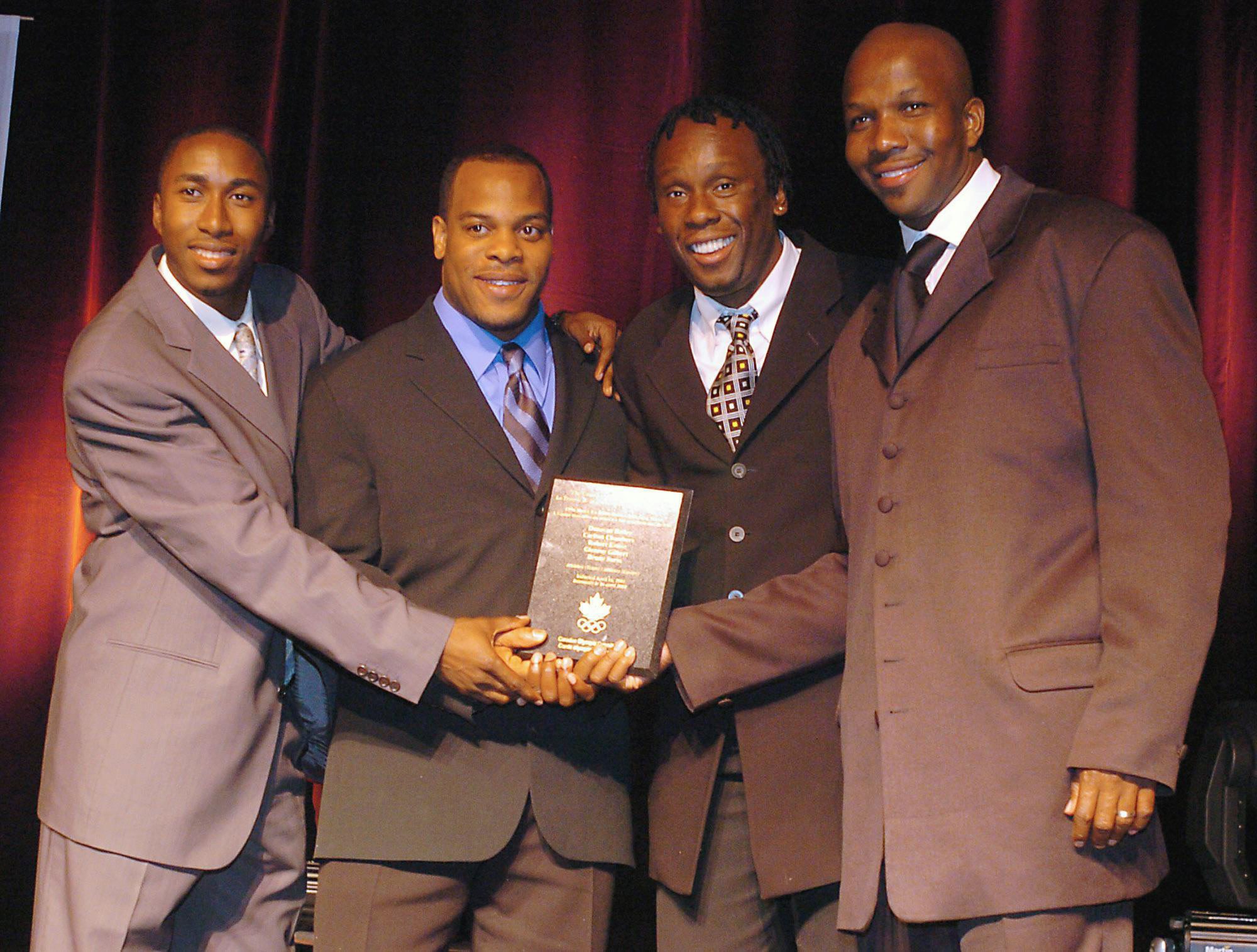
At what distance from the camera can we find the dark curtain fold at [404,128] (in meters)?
2.95

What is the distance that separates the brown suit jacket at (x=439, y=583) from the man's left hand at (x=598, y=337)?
186 millimetres

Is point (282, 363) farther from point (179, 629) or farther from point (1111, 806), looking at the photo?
point (1111, 806)

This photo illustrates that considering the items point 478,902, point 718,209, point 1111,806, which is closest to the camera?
point 1111,806

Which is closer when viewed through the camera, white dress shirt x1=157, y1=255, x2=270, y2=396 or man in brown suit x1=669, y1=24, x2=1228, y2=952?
man in brown suit x1=669, y1=24, x2=1228, y2=952

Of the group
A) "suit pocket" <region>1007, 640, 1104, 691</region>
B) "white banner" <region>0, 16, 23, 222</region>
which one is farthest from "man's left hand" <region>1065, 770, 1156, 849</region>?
"white banner" <region>0, 16, 23, 222</region>

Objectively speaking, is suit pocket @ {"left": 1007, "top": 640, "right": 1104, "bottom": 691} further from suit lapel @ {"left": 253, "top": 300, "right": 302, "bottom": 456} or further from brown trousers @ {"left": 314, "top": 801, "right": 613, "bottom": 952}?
suit lapel @ {"left": 253, "top": 300, "right": 302, "bottom": 456}

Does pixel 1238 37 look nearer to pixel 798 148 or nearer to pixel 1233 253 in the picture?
pixel 1233 253

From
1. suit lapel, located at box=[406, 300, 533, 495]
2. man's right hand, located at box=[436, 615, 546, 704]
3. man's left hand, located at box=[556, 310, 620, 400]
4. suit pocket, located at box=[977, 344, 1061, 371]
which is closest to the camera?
suit pocket, located at box=[977, 344, 1061, 371]

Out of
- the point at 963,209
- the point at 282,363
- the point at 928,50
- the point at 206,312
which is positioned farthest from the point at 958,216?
the point at 206,312

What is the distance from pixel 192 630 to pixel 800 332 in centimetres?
122

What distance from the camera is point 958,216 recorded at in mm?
2107

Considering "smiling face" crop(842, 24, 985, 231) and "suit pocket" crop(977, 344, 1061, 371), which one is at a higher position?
"smiling face" crop(842, 24, 985, 231)

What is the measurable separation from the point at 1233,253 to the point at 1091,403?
1.30 metres

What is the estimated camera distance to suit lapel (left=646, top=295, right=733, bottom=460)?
94.6 inches
